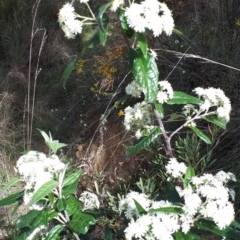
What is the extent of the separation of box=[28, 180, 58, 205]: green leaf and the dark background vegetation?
1101 mm

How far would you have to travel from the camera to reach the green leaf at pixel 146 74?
1521 millimetres

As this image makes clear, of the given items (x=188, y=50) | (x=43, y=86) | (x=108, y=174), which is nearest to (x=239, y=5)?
(x=188, y=50)

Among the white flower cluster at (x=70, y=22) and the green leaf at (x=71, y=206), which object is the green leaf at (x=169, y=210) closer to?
the green leaf at (x=71, y=206)

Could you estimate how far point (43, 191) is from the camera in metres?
1.57

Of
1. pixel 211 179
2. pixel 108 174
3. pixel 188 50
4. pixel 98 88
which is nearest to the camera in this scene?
pixel 211 179

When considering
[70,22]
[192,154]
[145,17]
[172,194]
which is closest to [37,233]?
[172,194]

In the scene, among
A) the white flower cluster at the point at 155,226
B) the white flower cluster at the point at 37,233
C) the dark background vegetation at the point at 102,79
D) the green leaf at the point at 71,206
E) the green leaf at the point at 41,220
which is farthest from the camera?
the dark background vegetation at the point at 102,79

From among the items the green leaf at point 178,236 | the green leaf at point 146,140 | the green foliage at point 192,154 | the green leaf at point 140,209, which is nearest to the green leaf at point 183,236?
the green leaf at point 178,236

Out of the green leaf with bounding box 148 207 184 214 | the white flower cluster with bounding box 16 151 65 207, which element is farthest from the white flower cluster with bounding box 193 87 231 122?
the white flower cluster with bounding box 16 151 65 207

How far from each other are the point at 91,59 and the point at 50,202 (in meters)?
2.57

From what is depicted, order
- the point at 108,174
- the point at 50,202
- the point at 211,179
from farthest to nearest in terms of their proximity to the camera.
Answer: the point at 108,174 < the point at 50,202 < the point at 211,179

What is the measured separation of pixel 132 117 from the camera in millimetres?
1679

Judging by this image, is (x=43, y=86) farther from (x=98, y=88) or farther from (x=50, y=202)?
(x=50, y=202)

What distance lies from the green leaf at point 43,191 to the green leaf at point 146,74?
39cm
